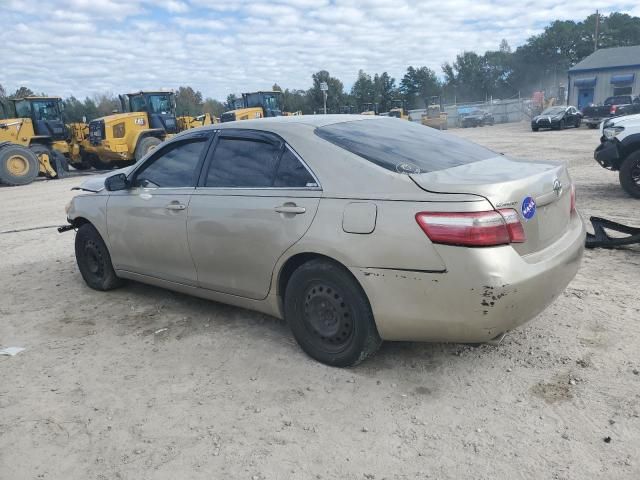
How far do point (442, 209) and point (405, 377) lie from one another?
1105 mm

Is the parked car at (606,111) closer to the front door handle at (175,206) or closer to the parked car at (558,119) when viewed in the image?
the parked car at (558,119)

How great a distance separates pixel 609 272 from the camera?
471 centimetres

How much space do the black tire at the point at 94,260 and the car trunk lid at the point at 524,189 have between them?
3299 millimetres

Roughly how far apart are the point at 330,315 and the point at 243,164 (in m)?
1.29

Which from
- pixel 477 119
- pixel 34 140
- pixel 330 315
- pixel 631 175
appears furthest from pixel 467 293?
pixel 477 119

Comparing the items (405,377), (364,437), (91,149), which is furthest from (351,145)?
(91,149)

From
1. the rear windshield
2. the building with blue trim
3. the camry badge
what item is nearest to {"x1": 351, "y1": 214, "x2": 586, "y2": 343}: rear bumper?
the camry badge

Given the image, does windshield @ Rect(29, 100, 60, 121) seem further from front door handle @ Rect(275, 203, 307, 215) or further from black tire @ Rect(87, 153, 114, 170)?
front door handle @ Rect(275, 203, 307, 215)

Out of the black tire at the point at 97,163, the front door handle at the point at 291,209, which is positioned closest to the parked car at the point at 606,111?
the black tire at the point at 97,163

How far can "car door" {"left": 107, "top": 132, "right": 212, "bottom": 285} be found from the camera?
406cm

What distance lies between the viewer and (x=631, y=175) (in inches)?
304

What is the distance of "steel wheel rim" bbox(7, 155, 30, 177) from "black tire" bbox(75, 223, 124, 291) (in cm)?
1365

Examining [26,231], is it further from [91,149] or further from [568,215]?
[91,149]

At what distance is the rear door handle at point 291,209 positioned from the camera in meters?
3.25
